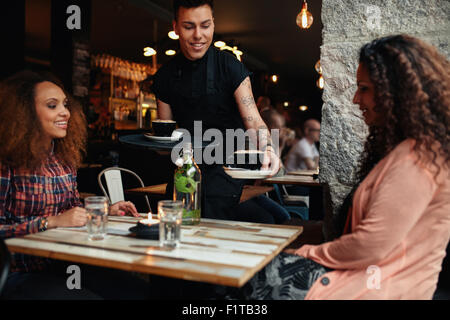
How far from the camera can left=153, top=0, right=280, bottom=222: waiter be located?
2074 mm

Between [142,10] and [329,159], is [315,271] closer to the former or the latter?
[329,159]

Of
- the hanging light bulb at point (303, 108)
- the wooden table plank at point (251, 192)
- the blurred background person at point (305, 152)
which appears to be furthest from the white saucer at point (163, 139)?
the hanging light bulb at point (303, 108)

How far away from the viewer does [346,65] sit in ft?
6.87

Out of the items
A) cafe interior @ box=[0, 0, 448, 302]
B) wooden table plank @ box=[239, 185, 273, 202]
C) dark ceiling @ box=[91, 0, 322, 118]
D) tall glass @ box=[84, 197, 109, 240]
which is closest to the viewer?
tall glass @ box=[84, 197, 109, 240]

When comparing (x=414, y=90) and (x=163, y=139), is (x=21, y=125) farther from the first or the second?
(x=414, y=90)

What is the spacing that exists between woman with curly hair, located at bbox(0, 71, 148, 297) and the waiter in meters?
0.47

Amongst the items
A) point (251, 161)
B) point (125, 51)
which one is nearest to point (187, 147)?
point (251, 161)

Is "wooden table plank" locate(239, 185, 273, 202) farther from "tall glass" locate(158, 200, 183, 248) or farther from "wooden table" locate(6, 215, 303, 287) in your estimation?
"tall glass" locate(158, 200, 183, 248)

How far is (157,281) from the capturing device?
71.9 inches

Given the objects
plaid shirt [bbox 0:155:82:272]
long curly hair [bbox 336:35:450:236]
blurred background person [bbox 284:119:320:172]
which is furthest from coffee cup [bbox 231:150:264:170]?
blurred background person [bbox 284:119:320:172]

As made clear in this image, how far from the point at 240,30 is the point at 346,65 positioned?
6.57 m

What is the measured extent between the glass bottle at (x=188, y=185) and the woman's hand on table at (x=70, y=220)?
15.7 inches

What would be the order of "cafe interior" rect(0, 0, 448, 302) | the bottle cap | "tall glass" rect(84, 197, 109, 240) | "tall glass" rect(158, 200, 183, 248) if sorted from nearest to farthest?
"tall glass" rect(158, 200, 183, 248) < "tall glass" rect(84, 197, 109, 240) < the bottle cap < "cafe interior" rect(0, 0, 448, 302)

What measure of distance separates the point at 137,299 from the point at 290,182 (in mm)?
2426
